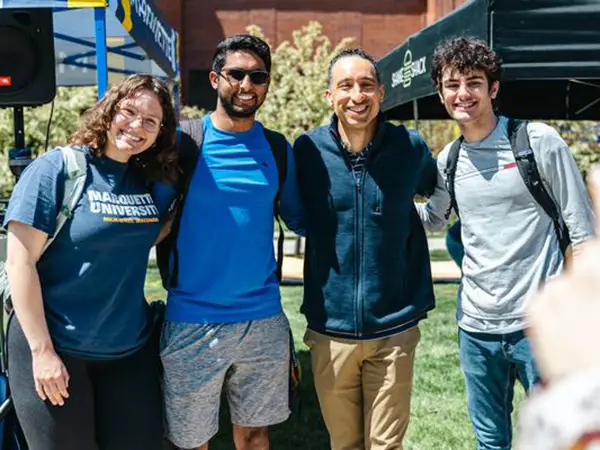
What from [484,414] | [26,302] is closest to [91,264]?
[26,302]

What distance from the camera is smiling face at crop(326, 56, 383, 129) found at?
2812mm

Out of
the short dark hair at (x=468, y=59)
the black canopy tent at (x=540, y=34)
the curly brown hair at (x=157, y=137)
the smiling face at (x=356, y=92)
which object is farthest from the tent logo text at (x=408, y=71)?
the curly brown hair at (x=157, y=137)

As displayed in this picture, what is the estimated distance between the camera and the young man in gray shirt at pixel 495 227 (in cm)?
265

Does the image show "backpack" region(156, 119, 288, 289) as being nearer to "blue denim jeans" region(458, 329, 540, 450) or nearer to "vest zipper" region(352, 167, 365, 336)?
"vest zipper" region(352, 167, 365, 336)

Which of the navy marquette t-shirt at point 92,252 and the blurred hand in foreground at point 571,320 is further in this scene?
the navy marquette t-shirt at point 92,252

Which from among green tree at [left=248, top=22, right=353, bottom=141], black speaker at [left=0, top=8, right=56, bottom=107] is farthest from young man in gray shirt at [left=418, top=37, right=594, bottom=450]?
green tree at [left=248, top=22, right=353, bottom=141]

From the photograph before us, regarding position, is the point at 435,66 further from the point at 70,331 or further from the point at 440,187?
the point at 70,331

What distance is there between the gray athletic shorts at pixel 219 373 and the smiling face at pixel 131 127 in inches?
28.0

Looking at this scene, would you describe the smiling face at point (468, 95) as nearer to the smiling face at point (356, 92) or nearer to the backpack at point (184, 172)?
the smiling face at point (356, 92)

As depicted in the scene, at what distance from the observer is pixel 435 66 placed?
2932mm

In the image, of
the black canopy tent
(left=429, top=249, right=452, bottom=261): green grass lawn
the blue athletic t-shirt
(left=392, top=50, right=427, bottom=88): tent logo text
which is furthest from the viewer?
(left=429, top=249, right=452, bottom=261): green grass lawn

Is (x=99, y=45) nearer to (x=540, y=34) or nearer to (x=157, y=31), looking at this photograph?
(x=157, y=31)

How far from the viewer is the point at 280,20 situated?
23.3 m

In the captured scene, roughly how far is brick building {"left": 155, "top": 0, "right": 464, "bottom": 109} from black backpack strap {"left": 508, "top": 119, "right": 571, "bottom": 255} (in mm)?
20890
